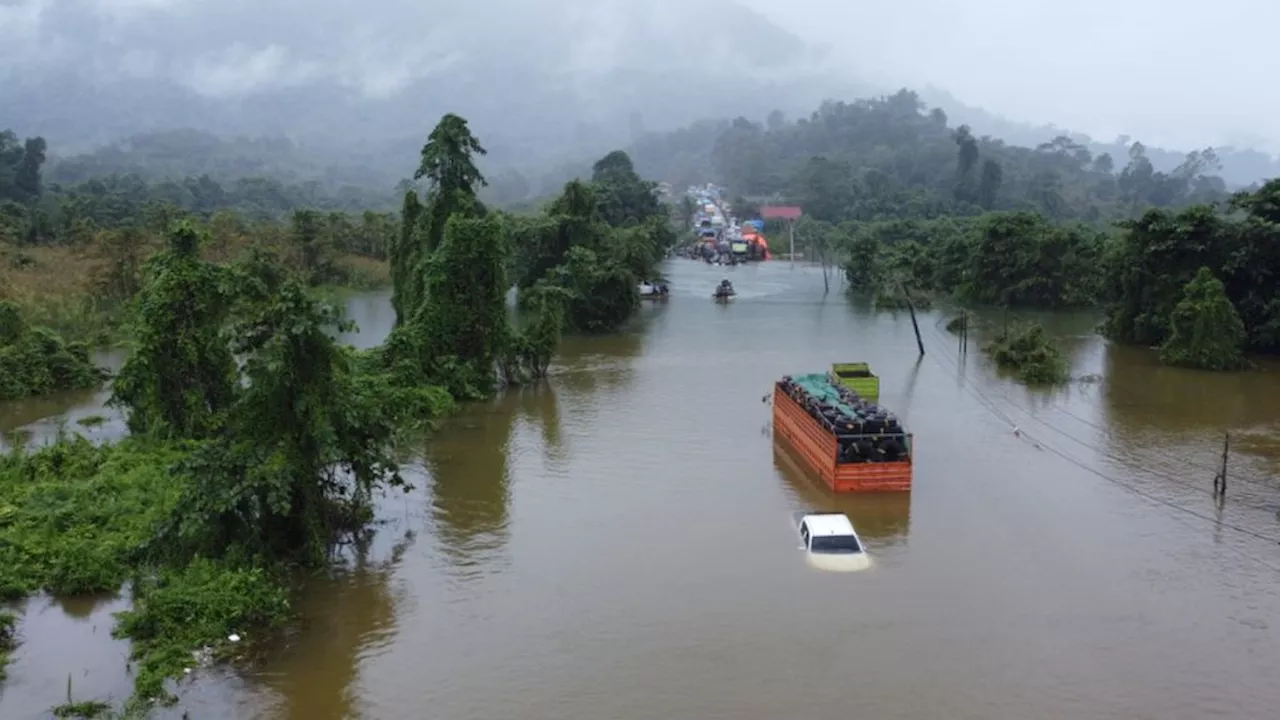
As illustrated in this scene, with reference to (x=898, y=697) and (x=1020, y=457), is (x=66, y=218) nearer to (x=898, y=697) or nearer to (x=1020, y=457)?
(x=1020, y=457)

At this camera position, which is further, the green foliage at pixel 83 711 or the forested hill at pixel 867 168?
the forested hill at pixel 867 168

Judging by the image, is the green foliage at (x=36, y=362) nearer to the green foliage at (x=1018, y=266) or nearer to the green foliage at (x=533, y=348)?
the green foliage at (x=533, y=348)

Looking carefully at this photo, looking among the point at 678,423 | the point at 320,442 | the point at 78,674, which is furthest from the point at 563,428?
the point at 78,674

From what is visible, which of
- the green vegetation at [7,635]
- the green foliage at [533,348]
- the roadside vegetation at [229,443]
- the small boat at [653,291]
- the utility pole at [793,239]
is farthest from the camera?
the utility pole at [793,239]

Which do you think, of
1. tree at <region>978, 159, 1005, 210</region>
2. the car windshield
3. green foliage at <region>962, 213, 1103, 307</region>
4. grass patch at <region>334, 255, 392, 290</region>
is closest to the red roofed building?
tree at <region>978, 159, 1005, 210</region>

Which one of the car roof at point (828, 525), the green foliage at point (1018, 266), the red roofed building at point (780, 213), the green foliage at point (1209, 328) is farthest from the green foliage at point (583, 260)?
the red roofed building at point (780, 213)
